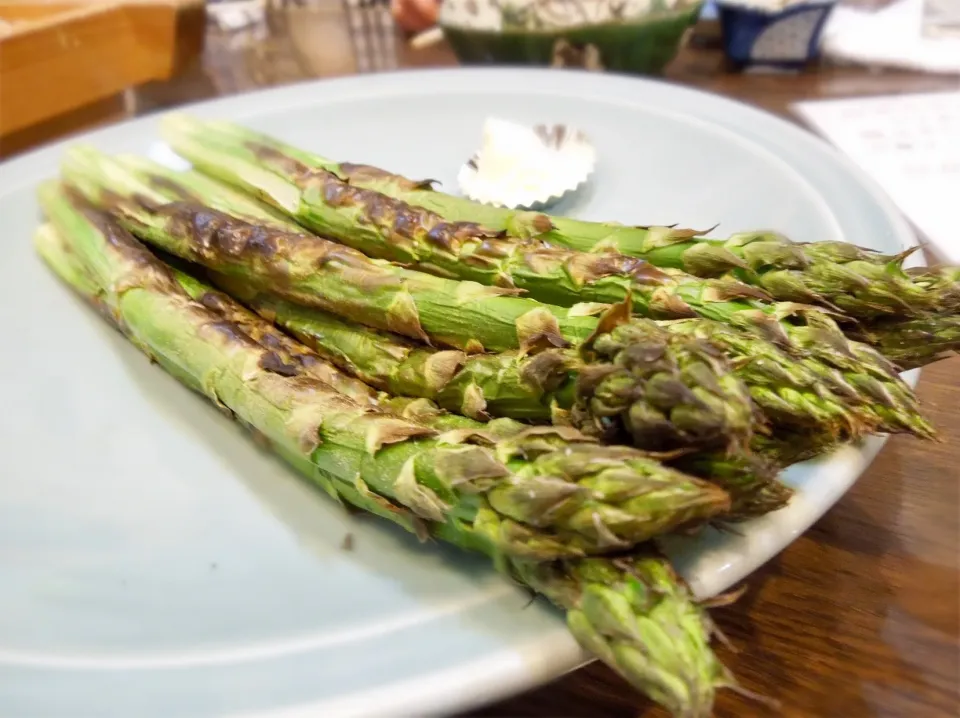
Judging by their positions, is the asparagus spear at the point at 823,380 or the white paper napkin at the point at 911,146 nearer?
the asparagus spear at the point at 823,380

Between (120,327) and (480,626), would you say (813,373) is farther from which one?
(120,327)

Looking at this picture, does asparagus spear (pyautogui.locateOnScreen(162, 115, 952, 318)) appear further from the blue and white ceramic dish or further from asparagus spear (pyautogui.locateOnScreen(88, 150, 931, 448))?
the blue and white ceramic dish

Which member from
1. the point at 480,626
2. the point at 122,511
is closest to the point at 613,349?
the point at 480,626

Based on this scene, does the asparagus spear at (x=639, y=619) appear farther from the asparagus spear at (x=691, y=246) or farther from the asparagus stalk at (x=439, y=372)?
the asparagus spear at (x=691, y=246)

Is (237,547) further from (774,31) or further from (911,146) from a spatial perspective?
(774,31)

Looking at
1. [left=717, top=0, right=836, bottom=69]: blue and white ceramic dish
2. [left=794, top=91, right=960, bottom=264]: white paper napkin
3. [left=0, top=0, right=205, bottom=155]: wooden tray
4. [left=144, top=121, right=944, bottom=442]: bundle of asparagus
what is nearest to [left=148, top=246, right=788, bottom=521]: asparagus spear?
[left=144, top=121, right=944, bottom=442]: bundle of asparagus

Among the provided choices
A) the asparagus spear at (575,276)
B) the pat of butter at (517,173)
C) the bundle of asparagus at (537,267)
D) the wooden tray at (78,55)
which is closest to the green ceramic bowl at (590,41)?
the pat of butter at (517,173)
